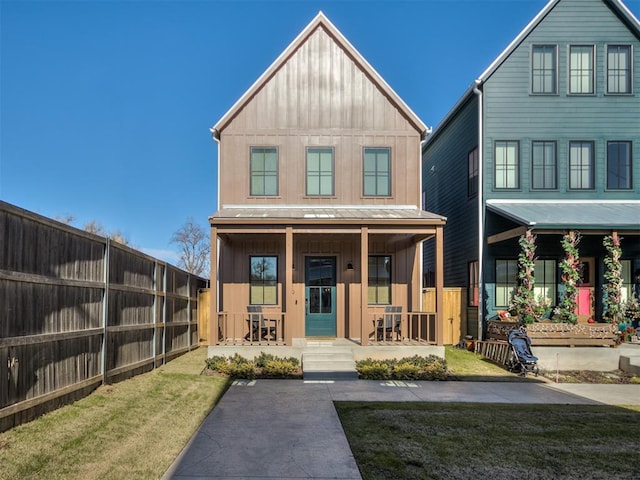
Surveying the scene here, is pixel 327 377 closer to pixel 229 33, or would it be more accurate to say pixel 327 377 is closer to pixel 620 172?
pixel 620 172

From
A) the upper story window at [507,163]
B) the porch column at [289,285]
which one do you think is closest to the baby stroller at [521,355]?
the upper story window at [507,163]

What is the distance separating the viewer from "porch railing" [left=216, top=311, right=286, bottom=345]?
10.8 metres

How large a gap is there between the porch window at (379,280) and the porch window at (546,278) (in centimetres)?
459

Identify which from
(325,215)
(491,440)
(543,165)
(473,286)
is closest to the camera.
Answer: (491,440)

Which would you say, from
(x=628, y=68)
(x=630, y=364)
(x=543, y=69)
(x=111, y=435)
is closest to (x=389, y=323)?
(x=630, y=364)

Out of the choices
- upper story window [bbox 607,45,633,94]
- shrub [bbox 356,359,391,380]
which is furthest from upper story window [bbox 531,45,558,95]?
shrub [bbox 356,359,391,380]

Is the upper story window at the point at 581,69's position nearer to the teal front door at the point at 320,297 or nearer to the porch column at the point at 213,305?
the teal front door at the point at 320,297

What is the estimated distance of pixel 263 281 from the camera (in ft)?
40.9

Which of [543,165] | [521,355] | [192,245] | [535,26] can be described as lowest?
[521,355]

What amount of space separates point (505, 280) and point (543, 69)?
6.47 metres

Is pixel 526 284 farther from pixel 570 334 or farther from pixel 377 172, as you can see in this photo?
pixel 377 172

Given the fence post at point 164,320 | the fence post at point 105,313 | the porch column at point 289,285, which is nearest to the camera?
the fence post at point 105,313

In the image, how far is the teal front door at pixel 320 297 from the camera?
1238 cm

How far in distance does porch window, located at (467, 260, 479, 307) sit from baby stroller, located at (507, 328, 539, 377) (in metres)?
2.93
